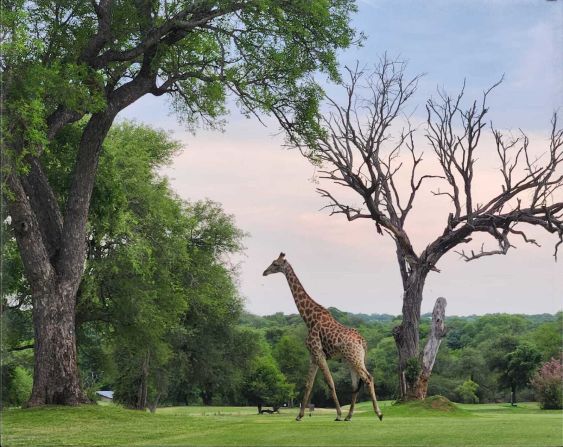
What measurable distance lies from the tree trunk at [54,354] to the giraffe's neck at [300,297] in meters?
5.76

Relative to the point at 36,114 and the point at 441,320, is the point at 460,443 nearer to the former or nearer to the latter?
the point at 36,114

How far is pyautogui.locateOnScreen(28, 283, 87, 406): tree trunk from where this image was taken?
19.0 m

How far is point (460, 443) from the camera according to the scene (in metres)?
12.0

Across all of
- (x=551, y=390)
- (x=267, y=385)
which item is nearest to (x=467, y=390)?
(x=267, y=385)

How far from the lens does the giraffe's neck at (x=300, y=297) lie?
17.6 m

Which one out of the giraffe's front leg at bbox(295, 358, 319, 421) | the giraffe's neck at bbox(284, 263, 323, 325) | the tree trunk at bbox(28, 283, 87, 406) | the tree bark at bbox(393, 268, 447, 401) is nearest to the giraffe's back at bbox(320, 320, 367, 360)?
the giraffe's front leg at bbox(295, 358, 319, 421)

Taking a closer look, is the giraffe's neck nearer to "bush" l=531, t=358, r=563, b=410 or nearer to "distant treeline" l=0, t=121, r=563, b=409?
"distant treeline" l=0, t=121, r=563, b=409

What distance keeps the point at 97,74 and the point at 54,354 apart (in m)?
7.04

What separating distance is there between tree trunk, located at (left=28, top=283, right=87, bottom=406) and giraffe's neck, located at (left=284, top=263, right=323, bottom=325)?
5757 millimetres

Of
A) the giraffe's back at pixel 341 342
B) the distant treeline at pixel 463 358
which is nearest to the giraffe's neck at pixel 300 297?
the giraffe's back at pixel 341 342

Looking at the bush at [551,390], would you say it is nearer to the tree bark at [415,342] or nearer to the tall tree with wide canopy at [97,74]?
the tree bark at [415,342]

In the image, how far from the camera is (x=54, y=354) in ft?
62.6

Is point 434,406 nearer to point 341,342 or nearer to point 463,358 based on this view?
point 341,342

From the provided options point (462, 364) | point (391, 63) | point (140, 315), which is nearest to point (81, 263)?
point (140, 315)
